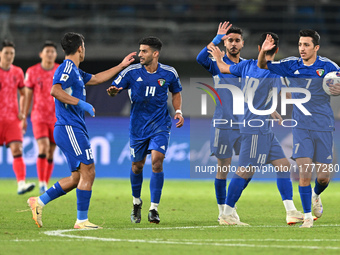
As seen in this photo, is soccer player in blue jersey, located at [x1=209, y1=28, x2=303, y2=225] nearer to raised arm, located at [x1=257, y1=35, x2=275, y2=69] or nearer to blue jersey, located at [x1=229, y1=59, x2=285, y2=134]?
blue jersey, located at [x1=229, y1=59, x2=285, y2=134]

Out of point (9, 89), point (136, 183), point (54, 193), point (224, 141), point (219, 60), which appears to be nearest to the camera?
point (54, 193)

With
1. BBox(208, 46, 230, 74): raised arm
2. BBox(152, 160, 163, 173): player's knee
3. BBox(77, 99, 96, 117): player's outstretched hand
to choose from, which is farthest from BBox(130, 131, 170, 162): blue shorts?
BBox(77, 99, 96, 117): player's outstretched hand

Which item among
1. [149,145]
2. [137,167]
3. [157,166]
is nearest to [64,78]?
[149,145]

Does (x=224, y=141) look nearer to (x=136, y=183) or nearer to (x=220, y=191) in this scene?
(x=220, y=191)

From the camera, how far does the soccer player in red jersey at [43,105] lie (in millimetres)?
14141

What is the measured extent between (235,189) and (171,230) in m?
1.18

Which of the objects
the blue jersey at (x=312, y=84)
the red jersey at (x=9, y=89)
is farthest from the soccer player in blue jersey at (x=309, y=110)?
the red jersey at (x=9, y=89)

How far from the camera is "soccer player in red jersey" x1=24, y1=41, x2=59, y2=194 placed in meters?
14.1

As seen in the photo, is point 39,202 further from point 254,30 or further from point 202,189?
point 254,30

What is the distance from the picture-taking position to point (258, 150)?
29.3 ft

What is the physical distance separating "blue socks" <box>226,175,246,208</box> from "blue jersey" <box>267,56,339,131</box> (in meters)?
1.01

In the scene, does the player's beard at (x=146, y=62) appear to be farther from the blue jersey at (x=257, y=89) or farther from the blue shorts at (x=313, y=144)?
the blue shorts at (x=313, y=144)

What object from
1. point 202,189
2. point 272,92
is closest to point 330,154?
point 272,92

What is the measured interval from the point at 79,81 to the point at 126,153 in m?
9.69
